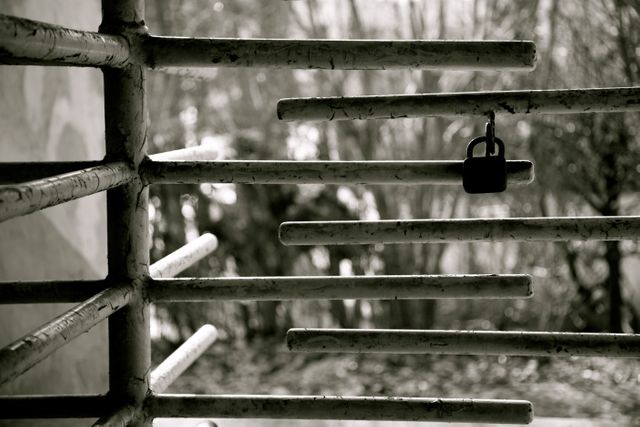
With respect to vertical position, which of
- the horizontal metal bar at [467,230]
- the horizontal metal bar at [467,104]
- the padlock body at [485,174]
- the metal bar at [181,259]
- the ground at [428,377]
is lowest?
the ground at [428,377]

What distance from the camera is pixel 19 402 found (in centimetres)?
110

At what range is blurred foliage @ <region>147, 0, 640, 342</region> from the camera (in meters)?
4.03

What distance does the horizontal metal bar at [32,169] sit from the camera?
45.5 inches

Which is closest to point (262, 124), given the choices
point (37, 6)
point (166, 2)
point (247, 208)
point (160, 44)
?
point (247, 208)

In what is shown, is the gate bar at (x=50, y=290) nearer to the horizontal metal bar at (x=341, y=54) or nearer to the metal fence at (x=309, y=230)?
the metal fence at (x=309, y=230)

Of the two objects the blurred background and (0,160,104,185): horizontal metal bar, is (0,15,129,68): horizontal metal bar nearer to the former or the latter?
(0,160,104,185): horizontal metal bar

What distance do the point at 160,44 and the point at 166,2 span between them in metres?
3.44

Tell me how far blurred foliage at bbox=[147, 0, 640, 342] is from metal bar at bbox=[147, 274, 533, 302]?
2.93 m

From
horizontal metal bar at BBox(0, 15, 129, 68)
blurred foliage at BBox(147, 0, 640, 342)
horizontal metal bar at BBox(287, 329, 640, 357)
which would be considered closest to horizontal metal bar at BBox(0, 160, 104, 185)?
horizontal metal bar at BBox(0, 15, 129, 68)

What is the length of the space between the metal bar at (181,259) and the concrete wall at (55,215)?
0.29 m

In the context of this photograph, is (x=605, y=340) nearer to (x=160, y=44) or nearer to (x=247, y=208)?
(x=160, y=44)

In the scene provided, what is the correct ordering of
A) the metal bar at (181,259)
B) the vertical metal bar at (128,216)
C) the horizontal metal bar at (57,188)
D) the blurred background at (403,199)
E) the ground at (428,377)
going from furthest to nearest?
the blurred background at (403,199)
the ground at (428,377)
the metal bar at (181,259)
the vertical metal bar at (128,216)
the horizontal metal bar at (57,188)

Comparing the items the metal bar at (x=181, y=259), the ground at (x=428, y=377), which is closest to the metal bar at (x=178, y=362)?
the metal bar at (x=181, y=259)

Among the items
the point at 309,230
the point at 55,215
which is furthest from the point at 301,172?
the point at 55,215
